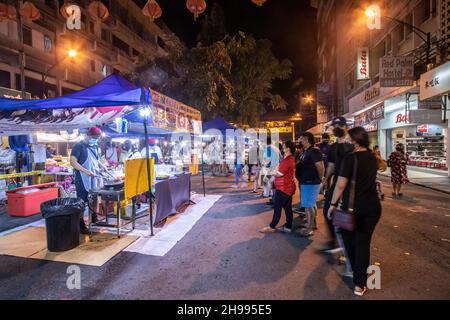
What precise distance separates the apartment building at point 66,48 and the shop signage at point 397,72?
1288cm

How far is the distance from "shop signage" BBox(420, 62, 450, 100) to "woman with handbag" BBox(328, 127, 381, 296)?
370 inches

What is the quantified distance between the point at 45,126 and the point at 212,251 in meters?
6.38

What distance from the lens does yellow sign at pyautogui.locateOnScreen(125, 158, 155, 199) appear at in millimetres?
5637

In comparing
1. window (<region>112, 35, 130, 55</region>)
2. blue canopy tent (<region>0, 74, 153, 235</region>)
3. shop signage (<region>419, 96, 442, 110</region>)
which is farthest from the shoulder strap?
window (<region>112, 35, 130, 55</region>)

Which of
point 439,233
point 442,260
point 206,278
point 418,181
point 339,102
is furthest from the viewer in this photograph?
point 339,102

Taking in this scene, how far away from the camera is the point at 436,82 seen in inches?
416

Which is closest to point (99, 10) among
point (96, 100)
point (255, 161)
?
point (96, 100)

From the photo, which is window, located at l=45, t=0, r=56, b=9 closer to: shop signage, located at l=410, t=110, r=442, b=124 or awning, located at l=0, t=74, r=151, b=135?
awning, located at l=0, t=74, r=151, b=135

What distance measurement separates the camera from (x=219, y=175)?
16.7m


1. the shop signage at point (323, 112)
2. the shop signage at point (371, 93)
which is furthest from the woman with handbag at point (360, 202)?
the shop signage at point (323, 112)

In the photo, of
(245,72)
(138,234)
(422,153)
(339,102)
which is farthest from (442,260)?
(339,102)

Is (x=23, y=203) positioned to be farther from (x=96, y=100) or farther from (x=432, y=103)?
(x=432, y=103)

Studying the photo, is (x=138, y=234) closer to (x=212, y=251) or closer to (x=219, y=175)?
(x=212, y=251)

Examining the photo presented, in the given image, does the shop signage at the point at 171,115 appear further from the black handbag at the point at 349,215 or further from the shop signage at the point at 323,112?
the shop signage at the point at 323,112
